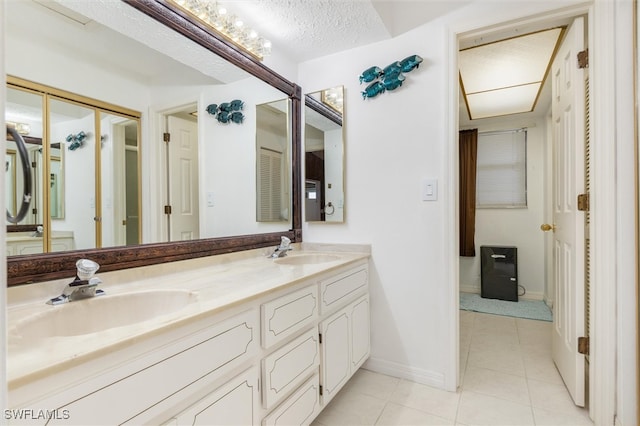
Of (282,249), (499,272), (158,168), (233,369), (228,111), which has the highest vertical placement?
(228,111)

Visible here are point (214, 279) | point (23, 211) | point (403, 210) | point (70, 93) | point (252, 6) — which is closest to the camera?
point (23, 211)

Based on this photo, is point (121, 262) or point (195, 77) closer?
point (121, 262)

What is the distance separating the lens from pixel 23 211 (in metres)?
0.55

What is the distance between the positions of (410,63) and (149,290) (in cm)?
180

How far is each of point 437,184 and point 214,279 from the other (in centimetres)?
132

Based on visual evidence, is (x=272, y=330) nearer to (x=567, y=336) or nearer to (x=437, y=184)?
(x=437, y=184)

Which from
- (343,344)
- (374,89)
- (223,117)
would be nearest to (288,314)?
(343,344)

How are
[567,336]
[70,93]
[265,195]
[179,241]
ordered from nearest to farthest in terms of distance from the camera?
[70,93] < [179,241] < [567,336] < [265,195]

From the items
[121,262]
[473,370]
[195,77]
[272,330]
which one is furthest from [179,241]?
[473,370]

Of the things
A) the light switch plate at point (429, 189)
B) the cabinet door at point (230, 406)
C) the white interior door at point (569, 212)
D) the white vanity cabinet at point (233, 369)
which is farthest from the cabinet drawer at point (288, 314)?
the white interior door at point (569, 212)

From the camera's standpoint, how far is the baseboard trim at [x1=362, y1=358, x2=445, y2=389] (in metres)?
1.80

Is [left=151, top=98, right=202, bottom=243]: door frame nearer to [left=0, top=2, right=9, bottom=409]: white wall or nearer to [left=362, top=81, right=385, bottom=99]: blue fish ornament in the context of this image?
[left=0, top=2, right=9, bottom=409]: white wall

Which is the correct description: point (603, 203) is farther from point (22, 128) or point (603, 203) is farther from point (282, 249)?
point (22, 128)

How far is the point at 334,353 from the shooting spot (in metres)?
1.53
